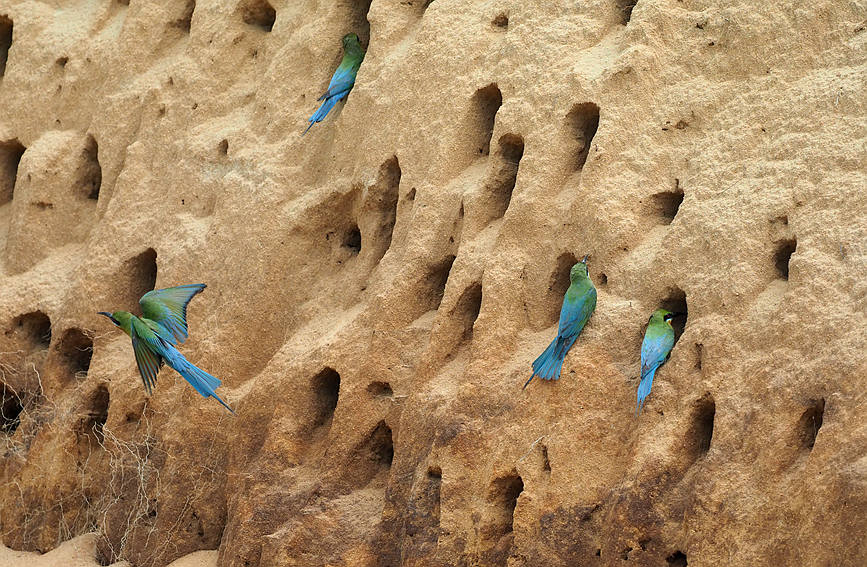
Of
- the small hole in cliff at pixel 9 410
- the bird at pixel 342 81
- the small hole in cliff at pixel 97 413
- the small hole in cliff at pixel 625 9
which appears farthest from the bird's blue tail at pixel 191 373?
the small hole in cliff at pixel 625 9

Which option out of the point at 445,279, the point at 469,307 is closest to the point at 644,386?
the point at 469,307

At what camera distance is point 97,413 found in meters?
5.15

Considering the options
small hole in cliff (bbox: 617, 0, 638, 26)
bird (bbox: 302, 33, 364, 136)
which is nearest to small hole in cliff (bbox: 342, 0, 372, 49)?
bird (bbox: 302, 33, 364, 136)

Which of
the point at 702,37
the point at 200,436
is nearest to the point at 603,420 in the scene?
the point at 702,37

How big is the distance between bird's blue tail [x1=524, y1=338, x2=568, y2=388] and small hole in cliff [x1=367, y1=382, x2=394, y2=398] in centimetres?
66

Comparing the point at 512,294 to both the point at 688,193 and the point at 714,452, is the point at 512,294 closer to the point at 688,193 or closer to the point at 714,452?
the point at 688,193

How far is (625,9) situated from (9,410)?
326cm

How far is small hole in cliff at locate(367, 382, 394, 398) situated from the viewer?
14.4 feet

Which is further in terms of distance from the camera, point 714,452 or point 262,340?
point 262,340

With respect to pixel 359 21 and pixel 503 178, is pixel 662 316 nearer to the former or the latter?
pixel 503 178

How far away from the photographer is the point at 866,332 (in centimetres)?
333

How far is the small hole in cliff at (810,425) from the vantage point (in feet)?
11.1

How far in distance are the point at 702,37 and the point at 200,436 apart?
2388 millimetres

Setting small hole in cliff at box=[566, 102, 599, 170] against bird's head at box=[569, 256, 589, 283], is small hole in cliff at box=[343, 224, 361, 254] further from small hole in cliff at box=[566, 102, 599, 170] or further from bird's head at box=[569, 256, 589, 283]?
bird's head at box=[569, 256, 589, 283]
